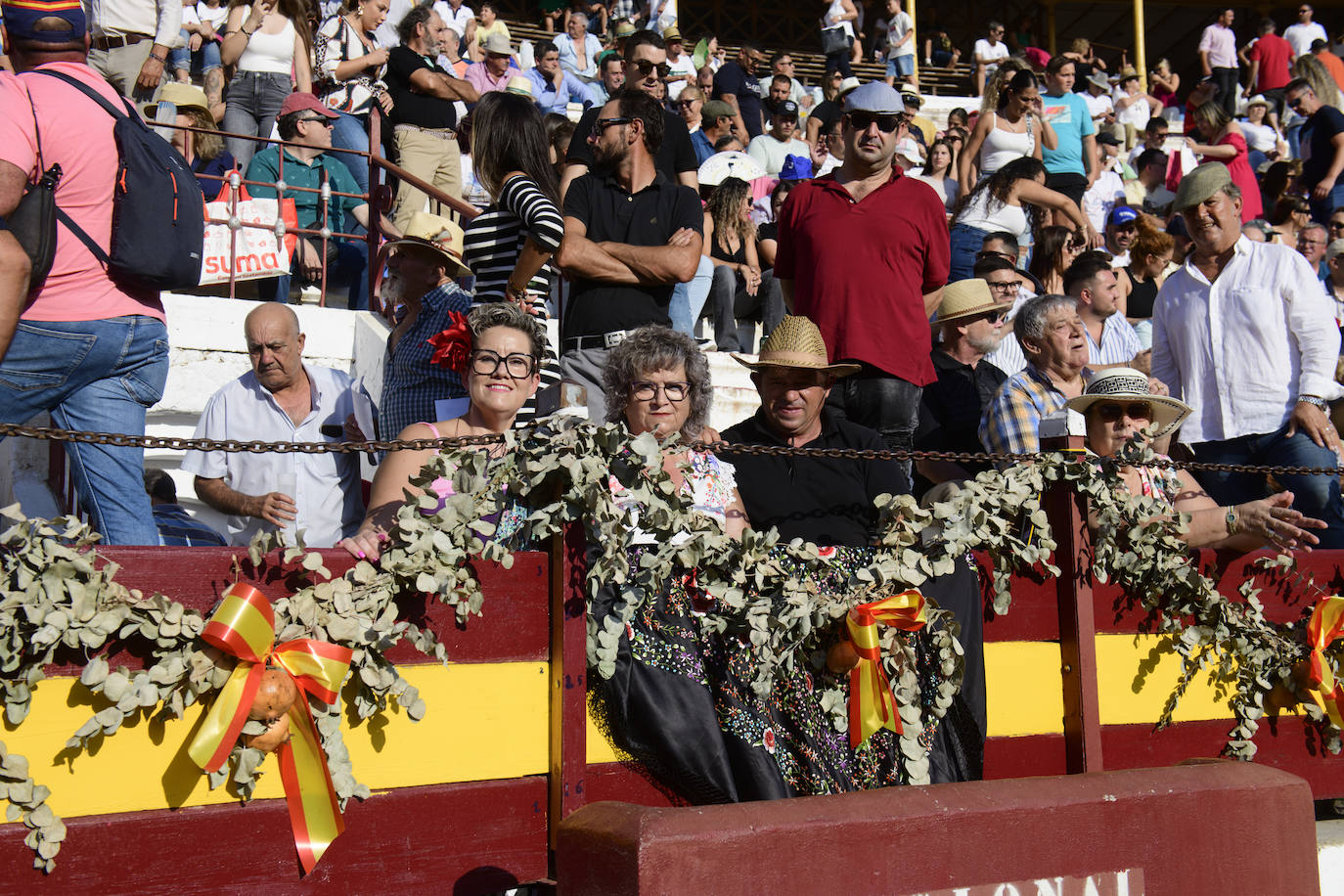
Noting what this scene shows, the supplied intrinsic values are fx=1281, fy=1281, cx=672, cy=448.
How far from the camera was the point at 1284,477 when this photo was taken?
5.11 metres

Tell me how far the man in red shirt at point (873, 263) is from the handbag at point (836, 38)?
1182 cm

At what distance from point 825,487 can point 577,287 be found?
1.72 metres

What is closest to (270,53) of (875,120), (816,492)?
(875,120)

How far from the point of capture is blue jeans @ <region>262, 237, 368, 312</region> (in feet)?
27.7

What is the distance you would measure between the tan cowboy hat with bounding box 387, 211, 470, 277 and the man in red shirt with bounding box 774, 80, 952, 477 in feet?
4.70

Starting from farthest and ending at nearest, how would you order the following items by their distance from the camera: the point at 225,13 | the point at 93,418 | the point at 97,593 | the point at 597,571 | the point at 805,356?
1. the point at 225,13
2. the point at 805,356
3. the point at 93,418
4. the point at 597,571
5. the point at 97,593

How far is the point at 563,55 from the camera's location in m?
13.1

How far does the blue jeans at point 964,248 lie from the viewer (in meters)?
7.67

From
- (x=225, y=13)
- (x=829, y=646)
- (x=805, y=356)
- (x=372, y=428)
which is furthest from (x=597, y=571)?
(x=225, y=13)

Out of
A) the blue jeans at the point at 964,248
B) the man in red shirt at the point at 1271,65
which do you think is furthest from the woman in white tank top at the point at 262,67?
the man in red shirt at the point at 1271,65

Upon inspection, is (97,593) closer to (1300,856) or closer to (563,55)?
(1300,856)

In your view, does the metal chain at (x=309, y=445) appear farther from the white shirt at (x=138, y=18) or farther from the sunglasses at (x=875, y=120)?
the white shirt at (x=138, y=18)

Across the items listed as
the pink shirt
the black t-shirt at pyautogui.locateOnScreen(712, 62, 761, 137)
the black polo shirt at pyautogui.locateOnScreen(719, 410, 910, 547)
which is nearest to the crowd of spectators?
the pink shirt

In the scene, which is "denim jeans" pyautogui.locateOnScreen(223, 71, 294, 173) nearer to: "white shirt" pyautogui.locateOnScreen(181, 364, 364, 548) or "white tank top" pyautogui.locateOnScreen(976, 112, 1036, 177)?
"white shirt" pyautogui.locateOnScreen(181, 364, 364, 548)
